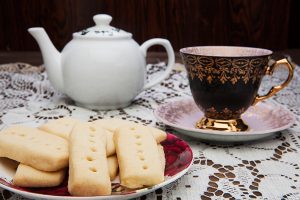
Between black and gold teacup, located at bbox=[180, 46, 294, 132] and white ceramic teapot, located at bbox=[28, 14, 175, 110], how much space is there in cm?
19

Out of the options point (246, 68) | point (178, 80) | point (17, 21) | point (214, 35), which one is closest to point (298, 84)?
point (178, 80)

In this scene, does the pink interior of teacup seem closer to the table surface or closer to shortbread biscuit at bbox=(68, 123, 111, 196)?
shortbread biscuit at bbox=(68, 123, 111, 196)

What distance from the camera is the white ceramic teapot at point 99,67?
0.74 m

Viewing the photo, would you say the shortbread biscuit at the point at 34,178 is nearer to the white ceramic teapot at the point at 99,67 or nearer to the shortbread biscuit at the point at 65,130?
the shortbread biscuit at the point at 65,130

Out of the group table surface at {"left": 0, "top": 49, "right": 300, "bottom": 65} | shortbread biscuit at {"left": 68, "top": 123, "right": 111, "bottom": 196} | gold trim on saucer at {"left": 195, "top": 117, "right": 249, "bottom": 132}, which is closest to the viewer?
shortbread biscuit at {"left": 68, "top": 123, "right": 111, "bottom": 196}

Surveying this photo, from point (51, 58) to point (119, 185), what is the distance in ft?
1.57

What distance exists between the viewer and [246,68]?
0.54 meters

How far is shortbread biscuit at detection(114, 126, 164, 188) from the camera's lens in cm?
37

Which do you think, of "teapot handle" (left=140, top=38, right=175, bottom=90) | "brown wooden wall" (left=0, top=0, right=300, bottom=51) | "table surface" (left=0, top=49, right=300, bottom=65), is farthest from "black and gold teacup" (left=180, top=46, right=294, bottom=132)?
"brown wooden wall" (left=0, top=0, right=300, bottom=51)

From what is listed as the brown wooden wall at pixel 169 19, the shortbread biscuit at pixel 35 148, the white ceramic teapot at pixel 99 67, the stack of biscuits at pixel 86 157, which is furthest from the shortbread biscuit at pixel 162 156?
the brown wooden wall at pixel 169 19

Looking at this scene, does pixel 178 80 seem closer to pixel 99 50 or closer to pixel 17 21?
pixel 99 50

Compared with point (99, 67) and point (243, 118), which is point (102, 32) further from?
point (243, 118)

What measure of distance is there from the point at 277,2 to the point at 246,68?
1020 millimetres

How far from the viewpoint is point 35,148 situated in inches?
15.5
